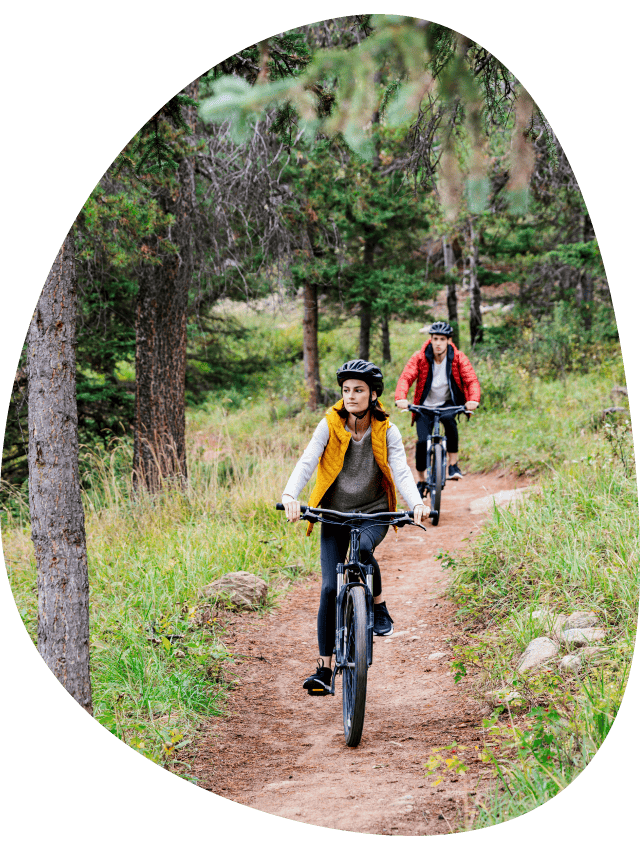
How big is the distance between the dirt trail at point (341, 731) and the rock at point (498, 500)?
109cm

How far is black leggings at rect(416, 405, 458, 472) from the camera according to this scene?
25.0ft

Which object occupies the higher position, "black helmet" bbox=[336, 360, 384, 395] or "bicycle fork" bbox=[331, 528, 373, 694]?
"black helmet" bbox=[336, 360, 384, 395]

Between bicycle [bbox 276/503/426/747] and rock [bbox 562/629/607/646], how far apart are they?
44.9 inches

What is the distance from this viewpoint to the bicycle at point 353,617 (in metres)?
3.54

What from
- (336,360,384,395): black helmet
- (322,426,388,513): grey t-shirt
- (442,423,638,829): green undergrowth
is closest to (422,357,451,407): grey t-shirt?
(442,423,638,829): green undergrowth

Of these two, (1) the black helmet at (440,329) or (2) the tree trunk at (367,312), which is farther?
(2) the tree trunk at (367,312)

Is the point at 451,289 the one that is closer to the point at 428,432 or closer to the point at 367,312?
the point at 367,312

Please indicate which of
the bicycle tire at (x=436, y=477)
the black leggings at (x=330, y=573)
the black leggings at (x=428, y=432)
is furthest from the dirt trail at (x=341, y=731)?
the black leggings at (x=428, y=432)

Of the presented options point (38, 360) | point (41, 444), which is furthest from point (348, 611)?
point (38, 360)

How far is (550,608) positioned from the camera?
4414mm

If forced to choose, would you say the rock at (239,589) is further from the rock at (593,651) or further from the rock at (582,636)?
the rock at (593,651)

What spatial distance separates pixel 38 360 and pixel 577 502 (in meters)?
3.88

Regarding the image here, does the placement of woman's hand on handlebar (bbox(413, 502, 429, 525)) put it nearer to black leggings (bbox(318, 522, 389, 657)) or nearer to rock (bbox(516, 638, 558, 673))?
black leggings (bbox(318, 522, 389, 657))

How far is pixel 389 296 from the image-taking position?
1153cm
